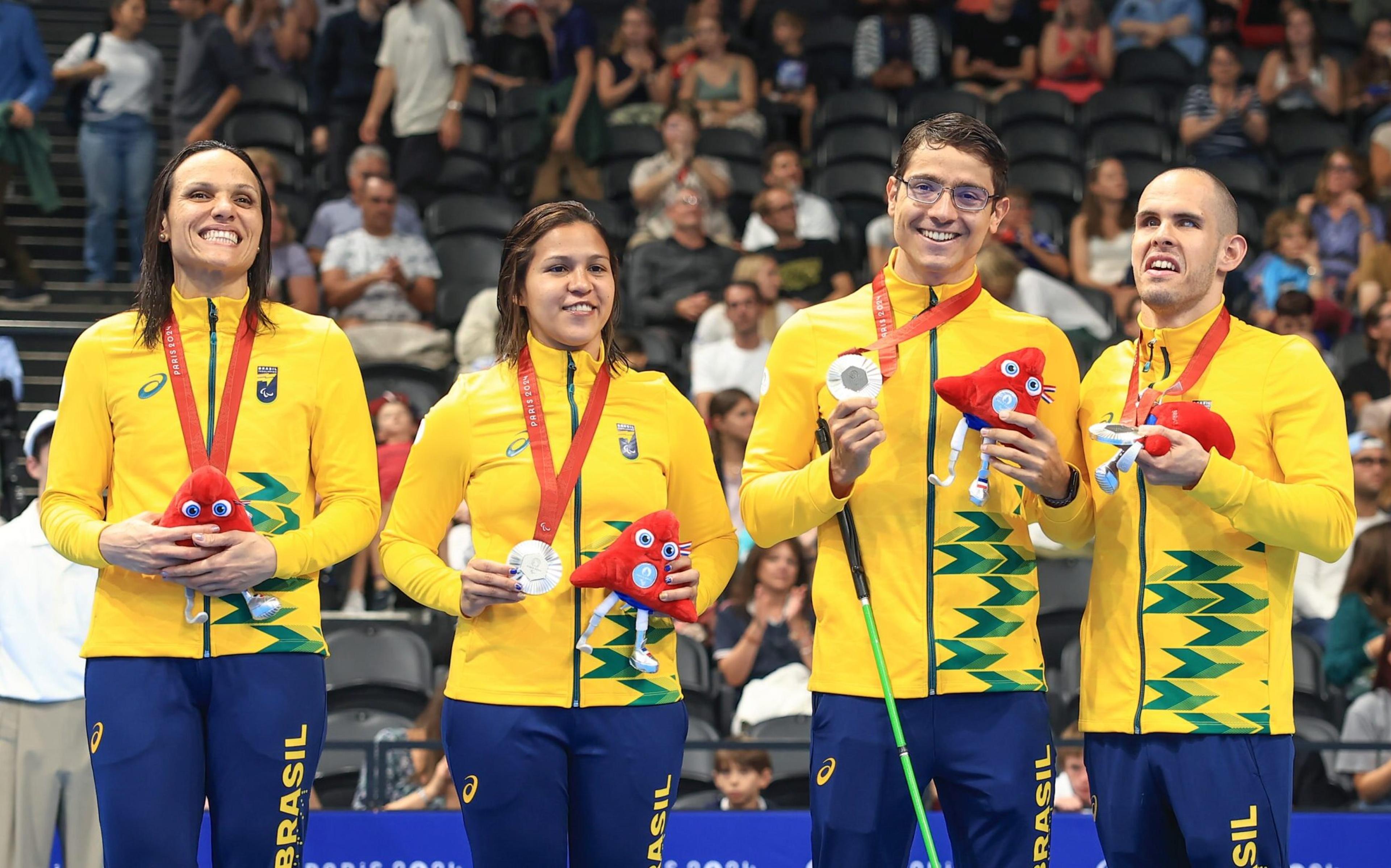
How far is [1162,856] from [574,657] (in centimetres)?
135

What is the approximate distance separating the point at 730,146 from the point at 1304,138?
3.85 metres

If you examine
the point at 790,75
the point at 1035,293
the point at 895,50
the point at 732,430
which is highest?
the point at 895,50

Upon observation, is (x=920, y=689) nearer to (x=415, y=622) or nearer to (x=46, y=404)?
(x=415, y=622)

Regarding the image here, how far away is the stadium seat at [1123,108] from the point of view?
461 inches

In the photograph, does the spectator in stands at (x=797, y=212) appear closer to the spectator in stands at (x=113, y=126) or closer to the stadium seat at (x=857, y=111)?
the stadium seat at (x=857, y=111)

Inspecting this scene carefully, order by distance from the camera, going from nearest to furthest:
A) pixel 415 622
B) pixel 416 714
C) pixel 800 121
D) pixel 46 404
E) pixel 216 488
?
pixel 216 488
pixel 416 714
pixel 415 622
pixel 46 404
pixel 800 121

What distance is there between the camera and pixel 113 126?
9953 mm

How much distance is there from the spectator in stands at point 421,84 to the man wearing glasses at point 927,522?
724 cm

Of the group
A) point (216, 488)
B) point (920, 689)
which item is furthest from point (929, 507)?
point (216, 488)

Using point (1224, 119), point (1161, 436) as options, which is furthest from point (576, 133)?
point (1161, 436)

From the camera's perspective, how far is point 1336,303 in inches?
373

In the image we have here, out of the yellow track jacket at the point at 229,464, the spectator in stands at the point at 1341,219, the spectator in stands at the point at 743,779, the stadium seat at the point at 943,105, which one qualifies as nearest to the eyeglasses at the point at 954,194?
the yellow track jacket at the point at 229,464

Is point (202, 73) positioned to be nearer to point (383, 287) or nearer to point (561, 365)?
point (383, 287)

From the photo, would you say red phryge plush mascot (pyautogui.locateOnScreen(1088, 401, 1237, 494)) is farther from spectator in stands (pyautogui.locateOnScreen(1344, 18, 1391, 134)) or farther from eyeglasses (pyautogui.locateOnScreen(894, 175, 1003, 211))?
spectator in stands (pyautogui.locateOnScreen(1344, 18, 1391, 134))
